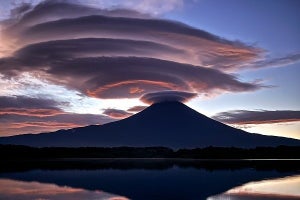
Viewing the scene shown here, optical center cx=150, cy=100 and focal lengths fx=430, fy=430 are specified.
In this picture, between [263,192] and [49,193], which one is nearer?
[49,193]

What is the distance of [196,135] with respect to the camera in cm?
12156

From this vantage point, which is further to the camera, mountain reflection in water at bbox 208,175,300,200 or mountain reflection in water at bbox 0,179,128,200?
mountain reflection in water at bbox 208,175,300,200

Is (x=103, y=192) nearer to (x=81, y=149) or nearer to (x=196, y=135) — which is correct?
(x=81, y=149)

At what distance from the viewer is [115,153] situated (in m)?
96.6

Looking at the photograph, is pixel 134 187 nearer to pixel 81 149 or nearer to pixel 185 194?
pixel 185 194

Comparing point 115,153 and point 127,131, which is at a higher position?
point 127,131

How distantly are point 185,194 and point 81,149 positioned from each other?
79449mm

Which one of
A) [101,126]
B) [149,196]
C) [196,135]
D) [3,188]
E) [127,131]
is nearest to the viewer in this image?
[149,196]

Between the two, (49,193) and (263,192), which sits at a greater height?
(263,192)

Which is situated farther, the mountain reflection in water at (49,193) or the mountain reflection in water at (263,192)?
the mountain reflection in water at (263,192)

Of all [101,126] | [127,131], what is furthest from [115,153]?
Answer: [101,126]

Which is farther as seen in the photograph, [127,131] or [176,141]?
[127,131]

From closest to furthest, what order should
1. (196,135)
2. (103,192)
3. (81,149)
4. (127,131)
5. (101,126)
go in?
(103,192), (81,149), (196,135), (127,131), (101,126)

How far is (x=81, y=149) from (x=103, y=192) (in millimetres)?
77927
